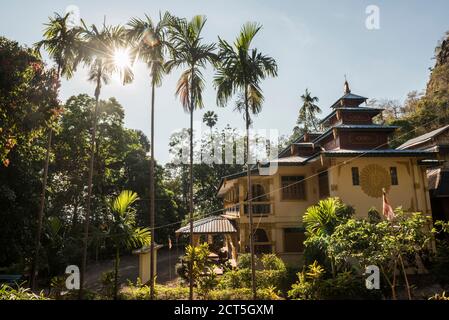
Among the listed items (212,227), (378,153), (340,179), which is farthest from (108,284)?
(378,153)

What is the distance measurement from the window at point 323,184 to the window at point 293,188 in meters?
1.13

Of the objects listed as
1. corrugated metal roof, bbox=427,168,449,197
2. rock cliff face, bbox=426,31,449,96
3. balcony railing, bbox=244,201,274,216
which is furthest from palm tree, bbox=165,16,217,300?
rock cliff face, bbox=426,31,449,96

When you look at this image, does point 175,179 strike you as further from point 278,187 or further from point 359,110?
point 359,110

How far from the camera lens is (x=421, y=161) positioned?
20.5 meters

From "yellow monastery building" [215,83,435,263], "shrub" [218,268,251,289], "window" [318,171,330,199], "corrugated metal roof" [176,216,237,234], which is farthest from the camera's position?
"corrugated metal roof" [176,216,237,234]

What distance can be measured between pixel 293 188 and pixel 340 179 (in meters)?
3.65

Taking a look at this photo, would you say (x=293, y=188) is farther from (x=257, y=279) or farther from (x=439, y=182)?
(x=439, y=182)

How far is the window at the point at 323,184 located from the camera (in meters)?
20.4

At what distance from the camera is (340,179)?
19.2m

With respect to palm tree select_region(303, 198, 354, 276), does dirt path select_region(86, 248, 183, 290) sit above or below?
below

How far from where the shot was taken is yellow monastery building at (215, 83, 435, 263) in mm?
19156

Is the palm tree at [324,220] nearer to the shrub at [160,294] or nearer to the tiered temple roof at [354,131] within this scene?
the tiered temple roof at [354,131]

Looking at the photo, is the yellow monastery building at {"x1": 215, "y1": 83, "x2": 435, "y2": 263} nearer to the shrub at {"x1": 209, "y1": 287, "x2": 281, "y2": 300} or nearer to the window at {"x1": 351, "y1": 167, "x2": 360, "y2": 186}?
the window at {"x1": 351, "y1": 167, "x2": 360, "y2": 186}
